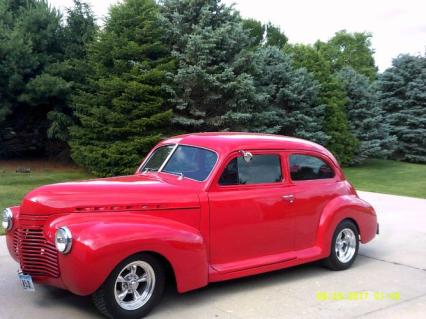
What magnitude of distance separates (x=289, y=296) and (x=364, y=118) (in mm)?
18156

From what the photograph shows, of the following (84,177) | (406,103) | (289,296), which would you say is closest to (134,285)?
(289,296)

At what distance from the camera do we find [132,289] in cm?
475

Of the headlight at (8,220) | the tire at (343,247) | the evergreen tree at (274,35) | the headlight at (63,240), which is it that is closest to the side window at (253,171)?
the tire at (343,247)

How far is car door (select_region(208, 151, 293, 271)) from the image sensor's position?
5.43 meters

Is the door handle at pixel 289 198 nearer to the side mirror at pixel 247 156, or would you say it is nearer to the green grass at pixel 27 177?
the side mirror at pixel 247 156

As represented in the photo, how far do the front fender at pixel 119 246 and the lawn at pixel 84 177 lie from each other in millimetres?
6344

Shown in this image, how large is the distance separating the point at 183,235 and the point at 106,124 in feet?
34.2

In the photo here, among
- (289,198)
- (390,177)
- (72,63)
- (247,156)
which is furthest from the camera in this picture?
(390,177)

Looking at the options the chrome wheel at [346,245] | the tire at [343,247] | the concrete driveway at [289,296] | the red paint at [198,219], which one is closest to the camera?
the red paint at [198,219]

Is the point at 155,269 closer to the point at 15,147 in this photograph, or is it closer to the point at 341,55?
the point at 15,147

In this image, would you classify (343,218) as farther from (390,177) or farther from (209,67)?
(390,177)

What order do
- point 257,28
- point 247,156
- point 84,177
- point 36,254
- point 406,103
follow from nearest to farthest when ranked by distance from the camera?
point 36,254 < point 247,156 < point 84,177 < point 406,103 < point 257,28

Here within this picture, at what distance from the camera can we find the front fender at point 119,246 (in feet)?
14.4
